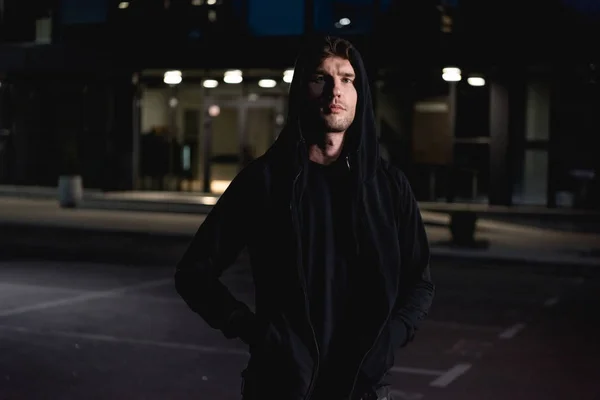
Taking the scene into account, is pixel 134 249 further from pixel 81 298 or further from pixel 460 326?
pixel 460 326

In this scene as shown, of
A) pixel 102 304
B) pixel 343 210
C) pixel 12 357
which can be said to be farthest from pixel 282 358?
pixel 102 304

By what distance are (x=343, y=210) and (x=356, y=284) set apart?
21 centimetres

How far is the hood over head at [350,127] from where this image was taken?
10.7 feet

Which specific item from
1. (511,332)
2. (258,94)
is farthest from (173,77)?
(511,332)

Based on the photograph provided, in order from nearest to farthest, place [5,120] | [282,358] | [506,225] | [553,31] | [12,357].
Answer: [282,358]
[12,357]
[506,225]
[553,31]
[5,120]

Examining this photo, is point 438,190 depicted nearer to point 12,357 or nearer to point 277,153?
point 12,357

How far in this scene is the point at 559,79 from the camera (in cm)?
2961

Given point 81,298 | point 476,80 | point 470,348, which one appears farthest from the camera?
point 476,80

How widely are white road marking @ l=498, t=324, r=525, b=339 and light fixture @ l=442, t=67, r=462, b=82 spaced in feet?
62.3

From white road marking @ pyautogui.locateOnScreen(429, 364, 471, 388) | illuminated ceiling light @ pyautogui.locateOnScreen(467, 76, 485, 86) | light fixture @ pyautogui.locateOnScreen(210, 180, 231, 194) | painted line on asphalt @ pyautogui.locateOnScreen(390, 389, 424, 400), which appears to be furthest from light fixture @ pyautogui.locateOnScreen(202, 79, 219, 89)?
painted line on asphalt @ pyautogui.locateOnScreen(390, 389, 424, 400)

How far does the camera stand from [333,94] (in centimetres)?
321

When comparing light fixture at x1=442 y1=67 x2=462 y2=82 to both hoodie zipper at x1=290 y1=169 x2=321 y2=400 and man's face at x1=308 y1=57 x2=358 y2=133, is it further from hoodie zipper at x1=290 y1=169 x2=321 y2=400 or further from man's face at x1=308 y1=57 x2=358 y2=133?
hoodie zipper at x1=290 y1=169 x2=321 y2=400

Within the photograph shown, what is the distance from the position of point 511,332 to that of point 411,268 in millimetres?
8030

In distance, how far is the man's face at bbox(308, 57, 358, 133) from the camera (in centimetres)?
321
